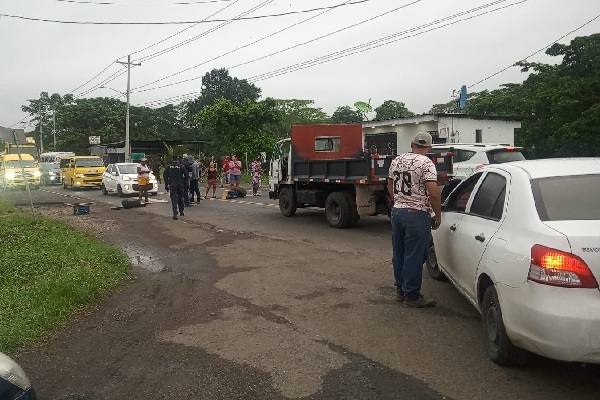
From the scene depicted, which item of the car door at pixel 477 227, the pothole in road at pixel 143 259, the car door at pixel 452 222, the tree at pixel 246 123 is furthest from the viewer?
the tree at pixel 246 123

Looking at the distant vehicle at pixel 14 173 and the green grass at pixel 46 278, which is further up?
the distant vehicle at pixel 14 173

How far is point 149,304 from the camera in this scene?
6.34 metres

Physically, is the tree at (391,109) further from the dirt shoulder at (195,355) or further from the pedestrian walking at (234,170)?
the dirt shoulder at (195,355)

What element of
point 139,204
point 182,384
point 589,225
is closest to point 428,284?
point 589,225

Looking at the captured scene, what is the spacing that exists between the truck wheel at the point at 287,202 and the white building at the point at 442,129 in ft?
31.2

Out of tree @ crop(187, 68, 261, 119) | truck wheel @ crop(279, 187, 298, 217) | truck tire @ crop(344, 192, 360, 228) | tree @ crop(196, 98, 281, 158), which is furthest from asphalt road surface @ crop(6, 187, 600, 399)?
tree @ crop(187, 68, 261, 119)

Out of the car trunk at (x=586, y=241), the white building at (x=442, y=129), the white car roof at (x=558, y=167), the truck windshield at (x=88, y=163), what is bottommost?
the car trunk at (x=586, y=241)

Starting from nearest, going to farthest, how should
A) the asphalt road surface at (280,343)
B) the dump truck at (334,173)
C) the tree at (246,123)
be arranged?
1. the asphalt road surface at (280,343)
2. the dump truck at (334,173)
3. the tree at (246,123)

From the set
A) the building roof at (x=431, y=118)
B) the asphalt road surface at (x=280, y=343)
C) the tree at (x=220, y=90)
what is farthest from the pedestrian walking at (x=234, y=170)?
the tree at (x=220, y=90)

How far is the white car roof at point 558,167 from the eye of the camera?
4168 millimetres

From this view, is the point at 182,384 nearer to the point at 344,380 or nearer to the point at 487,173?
the point at 344,380

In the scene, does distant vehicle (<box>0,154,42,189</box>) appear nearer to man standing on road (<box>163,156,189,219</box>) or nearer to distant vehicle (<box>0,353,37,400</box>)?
man standing on road (<box>163,156,189,219</box>)

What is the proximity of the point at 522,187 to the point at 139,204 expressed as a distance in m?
16.3

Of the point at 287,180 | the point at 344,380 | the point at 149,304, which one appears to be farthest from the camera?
the point at 287,180
